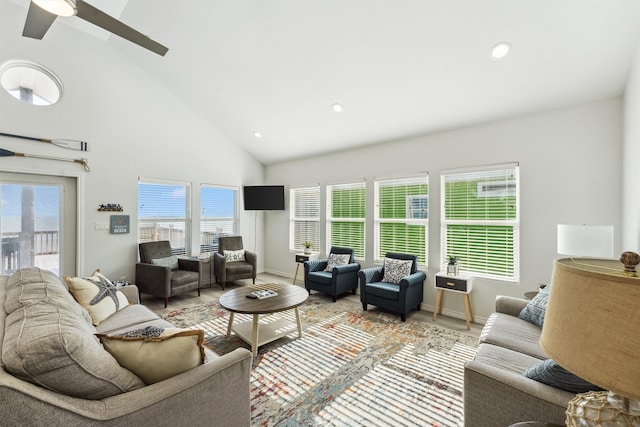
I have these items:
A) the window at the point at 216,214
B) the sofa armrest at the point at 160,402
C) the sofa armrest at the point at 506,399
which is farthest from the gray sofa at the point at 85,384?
the window at the point at 216,214

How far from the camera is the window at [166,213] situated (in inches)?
191

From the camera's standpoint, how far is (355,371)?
2.52 metres

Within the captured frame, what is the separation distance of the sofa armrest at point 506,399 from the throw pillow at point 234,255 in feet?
15.4

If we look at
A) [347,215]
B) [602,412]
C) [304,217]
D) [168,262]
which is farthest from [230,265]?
[602,412]

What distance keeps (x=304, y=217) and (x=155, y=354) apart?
4.83 meters

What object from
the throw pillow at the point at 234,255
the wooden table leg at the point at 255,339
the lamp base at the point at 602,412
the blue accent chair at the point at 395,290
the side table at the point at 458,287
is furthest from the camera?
the throw pillow at the point at 234,255

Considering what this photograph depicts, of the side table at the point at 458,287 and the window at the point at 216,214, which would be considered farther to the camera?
the window at the point at 216,214

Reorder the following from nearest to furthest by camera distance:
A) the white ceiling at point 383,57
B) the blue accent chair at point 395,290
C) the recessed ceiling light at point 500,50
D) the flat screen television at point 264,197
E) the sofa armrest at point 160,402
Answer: the sofa armrest at point 160,402
the white ceiling at point 383,57
the recessed ceiling light at point 500,50
the blue accent chair at point 395,290
the flat screen television at point 264,197

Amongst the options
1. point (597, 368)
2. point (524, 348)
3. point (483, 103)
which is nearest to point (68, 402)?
point (597, 368)

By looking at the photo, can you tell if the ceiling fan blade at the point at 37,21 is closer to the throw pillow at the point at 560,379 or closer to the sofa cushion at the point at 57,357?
the sofa cushion at the point at 57,357

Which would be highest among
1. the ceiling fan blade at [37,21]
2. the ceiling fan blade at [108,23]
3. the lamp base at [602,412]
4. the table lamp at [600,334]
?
the ceiling fan blade at [37,21]

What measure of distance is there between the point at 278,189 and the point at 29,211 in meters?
3.89

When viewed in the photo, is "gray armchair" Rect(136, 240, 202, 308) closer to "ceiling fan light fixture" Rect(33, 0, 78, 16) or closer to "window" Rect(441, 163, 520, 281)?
"ceiling fan light fixture" Rect(33, 0, 78, 16)

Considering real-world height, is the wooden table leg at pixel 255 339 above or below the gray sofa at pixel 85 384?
below
